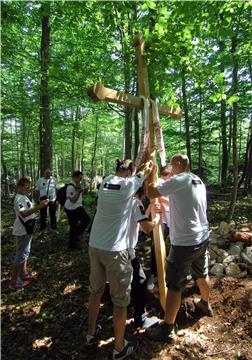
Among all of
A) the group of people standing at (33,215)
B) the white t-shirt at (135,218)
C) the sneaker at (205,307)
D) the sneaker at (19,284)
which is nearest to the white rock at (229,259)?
the sneaker at (205,307)

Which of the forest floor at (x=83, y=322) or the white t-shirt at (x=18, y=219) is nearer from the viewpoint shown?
the forest floor at (x=83, y=322)

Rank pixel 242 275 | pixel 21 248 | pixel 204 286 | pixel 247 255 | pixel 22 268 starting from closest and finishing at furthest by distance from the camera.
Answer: pixel 204 286
pixel 242 275
pixel 247 255
pixel 21 248
pixel 22 268

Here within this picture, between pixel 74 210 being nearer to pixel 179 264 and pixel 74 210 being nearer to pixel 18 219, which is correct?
pixel 18 219

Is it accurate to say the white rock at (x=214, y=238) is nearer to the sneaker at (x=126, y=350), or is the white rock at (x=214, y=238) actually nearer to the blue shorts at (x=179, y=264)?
the blue shorts at (x=179, y=264)

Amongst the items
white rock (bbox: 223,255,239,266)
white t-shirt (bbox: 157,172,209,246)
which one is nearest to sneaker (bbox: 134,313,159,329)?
white t-shirt (bbox: 157,172,209,246)

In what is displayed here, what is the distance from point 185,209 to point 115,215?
36.8 inches

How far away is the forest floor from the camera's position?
3.53 metres

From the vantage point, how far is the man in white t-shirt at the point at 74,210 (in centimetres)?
753

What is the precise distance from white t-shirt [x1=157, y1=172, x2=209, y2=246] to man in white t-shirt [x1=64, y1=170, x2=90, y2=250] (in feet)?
14.1

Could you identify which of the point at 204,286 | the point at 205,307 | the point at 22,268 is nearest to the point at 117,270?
the point at 204,286

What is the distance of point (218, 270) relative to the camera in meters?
5.09

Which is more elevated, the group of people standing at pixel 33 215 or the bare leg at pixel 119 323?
the group of people standing at pixel 33 215

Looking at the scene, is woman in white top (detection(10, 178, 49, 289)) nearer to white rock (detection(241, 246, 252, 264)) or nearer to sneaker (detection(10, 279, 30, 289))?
sneaker (detection(10, 279, 30, 289))

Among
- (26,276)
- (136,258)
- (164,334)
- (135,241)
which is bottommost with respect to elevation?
(26,276)
